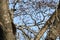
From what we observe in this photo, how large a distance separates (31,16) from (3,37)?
5.74 meters

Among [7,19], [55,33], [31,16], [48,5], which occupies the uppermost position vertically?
[7,19]

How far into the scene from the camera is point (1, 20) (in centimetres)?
250

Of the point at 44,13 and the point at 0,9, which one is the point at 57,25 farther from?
the point at 44,13

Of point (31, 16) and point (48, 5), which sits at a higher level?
point (48, 5)

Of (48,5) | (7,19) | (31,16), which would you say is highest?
(7,19)

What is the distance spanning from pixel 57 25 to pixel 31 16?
4.81m

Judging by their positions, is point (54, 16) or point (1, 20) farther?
point (54, 16)

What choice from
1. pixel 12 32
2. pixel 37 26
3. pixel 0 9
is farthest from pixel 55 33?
pixel 37 26

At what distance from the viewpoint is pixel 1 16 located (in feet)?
8.18

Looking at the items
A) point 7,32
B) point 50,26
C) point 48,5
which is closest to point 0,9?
point 7,32

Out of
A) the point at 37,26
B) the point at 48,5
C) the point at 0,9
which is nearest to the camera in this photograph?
the point at 0,9

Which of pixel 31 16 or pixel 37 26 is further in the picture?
pixel 31 16

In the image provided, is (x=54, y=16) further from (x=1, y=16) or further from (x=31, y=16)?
(x=31, y=16)

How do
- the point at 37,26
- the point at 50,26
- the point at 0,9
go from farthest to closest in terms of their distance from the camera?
the point at 37,26
the point at 50,26
the point at 0,9
